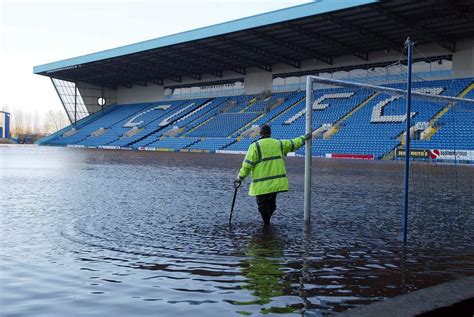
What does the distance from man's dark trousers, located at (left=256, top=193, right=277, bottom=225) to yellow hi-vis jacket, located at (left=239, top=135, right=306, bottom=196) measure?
13 centimetres

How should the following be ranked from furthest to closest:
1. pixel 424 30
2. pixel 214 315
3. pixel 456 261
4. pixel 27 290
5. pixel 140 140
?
pixel 140 140 < pixel 424 30 < pixel 456 261 < pixel 27 290 < pixel 214 315

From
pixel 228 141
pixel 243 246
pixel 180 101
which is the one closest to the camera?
pixel 243 246

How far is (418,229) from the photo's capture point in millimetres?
7168

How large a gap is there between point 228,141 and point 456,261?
36.5 meters

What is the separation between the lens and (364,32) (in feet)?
112

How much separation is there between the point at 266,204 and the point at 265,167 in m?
0.57

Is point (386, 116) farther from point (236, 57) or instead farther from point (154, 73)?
point (154, 73)

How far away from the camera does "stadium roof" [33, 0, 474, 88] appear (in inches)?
Result: 1178

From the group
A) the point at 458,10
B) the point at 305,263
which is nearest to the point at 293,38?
the point at 458,10

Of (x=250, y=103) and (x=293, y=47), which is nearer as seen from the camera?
(x=293, y=47)

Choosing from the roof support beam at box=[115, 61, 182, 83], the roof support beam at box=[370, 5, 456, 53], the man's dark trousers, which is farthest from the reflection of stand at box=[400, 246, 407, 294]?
the roof support beam at box=[115, 61, 182, 83]

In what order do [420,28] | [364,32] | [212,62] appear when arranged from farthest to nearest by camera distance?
[212,62]
[364,32]
[420,28]

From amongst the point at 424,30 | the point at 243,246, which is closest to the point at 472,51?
the point at 424,30

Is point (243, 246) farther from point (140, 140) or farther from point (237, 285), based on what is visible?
point (140, 140)
